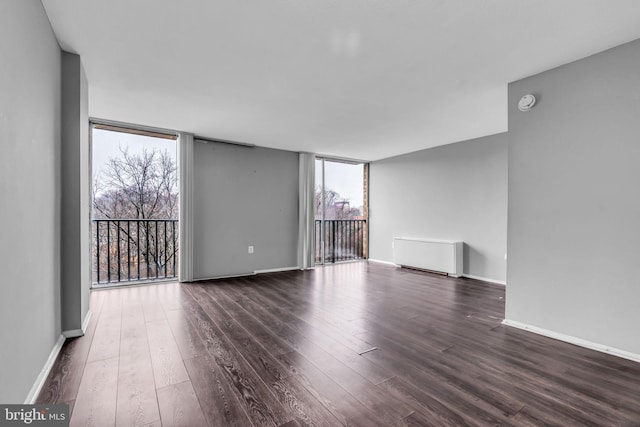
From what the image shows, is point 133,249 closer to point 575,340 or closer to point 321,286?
point 321,286

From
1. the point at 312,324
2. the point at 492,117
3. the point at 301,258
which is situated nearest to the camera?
the point at 312,324

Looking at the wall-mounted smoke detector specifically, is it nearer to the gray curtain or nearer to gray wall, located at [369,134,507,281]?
gray wall, located at [369,134,507,281]

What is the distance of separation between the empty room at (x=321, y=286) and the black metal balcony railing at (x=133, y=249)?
0.20 ft

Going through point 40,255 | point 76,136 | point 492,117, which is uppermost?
point 492,117

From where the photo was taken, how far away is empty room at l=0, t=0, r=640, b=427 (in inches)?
62.0

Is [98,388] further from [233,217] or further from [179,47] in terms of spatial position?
[233,217]

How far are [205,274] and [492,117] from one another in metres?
4.75

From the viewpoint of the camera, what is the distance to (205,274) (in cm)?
477

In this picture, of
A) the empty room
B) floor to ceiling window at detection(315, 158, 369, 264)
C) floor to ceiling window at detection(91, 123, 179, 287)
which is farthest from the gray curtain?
floor to ceiling window at detection(91, 123, 179, 287)

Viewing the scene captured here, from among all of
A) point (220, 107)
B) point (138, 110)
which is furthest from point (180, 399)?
point (138, 110)

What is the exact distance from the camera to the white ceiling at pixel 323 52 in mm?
1812

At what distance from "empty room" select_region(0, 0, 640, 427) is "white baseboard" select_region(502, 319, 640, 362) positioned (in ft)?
0.04

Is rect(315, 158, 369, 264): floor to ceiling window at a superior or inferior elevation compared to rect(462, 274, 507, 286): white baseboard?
superior

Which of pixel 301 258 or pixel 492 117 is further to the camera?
pixel 301 258
